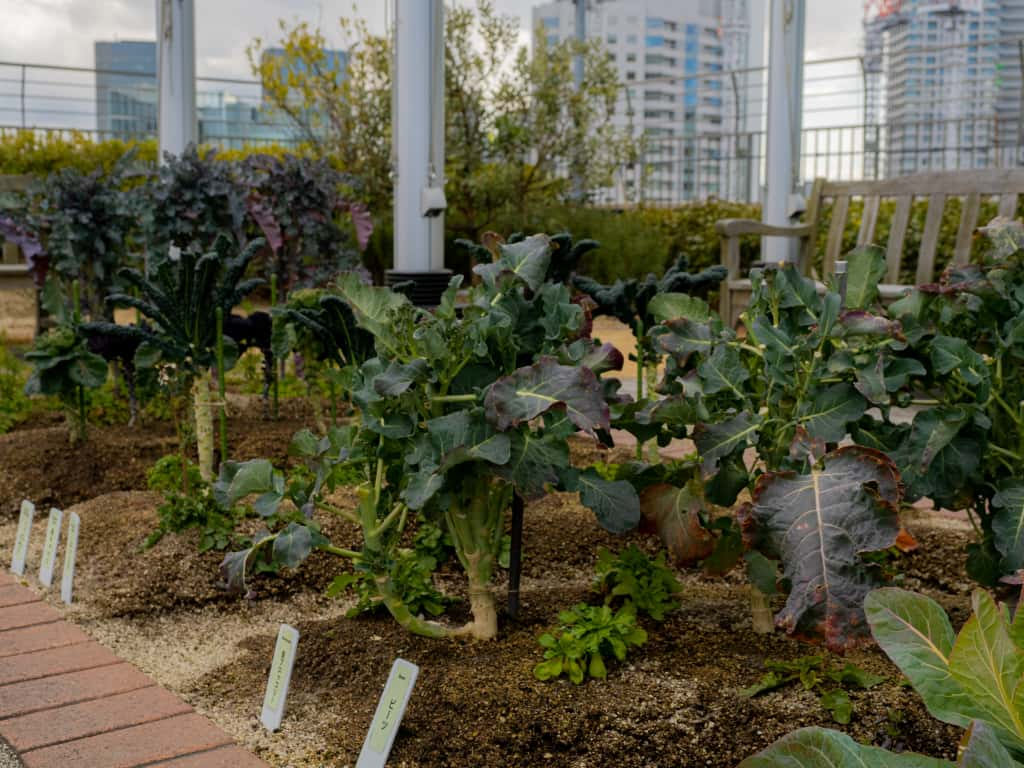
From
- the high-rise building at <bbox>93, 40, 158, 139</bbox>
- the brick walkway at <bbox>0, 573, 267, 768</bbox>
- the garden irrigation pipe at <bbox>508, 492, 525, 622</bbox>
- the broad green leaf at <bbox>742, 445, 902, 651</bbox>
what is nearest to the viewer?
the broad green leaf at <bbox>742, 445, 902, 651</bbox>

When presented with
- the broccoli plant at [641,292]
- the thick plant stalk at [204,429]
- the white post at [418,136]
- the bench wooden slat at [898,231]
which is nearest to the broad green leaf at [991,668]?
the broccoli plant at [641,292]

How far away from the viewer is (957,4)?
69.8ft

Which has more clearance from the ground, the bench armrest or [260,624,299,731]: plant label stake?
the bench armrest

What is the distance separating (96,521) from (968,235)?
3.53 meters

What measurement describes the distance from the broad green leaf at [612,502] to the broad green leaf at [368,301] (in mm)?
459

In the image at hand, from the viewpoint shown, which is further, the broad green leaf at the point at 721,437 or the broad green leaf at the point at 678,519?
the broad green leaf at the point at 678,519

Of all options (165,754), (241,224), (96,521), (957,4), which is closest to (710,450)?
(165,754)

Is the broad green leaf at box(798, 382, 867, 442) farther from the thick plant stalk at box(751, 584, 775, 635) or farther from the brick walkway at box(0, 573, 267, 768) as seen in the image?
the brick walkway at box(0, 573, 267, 768)

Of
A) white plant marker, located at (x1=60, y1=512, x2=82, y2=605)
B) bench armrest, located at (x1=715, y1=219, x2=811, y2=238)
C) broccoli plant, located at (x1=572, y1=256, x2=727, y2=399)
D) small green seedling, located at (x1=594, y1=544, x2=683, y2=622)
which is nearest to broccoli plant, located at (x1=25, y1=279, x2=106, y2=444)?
white plant marker, located at (x1=60, y1=512, x2=82, y2=605)

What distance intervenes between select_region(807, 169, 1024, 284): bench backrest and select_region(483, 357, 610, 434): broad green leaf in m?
3.04

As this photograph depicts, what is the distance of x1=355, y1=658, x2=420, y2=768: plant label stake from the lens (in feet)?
5.88

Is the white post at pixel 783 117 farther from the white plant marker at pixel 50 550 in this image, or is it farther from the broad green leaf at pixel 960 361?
the white plant marker at pixel 50 550

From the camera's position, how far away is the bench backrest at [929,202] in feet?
15.7

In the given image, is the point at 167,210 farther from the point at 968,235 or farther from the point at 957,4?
the point at 957,4
